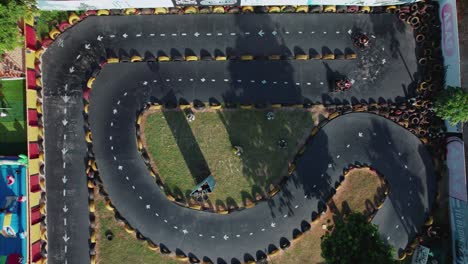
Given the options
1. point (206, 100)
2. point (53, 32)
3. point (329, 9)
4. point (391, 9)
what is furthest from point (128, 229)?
point (391, 9)

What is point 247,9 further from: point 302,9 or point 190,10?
point 190,10

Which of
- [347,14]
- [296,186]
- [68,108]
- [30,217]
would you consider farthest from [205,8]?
[30,217]

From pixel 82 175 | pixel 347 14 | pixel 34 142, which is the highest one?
pixel 347 14

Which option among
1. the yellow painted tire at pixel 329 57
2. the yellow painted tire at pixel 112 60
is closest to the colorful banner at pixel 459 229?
the yellow painted tire at pixel 329 57

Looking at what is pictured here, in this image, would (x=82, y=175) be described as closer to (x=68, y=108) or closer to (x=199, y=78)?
(x=68, y=108)

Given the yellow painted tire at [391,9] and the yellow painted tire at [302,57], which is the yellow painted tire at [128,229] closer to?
the yellow painted tire at [302,57]

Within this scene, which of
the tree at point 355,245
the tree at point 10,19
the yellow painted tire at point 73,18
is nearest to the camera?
the tree at point 355,245
